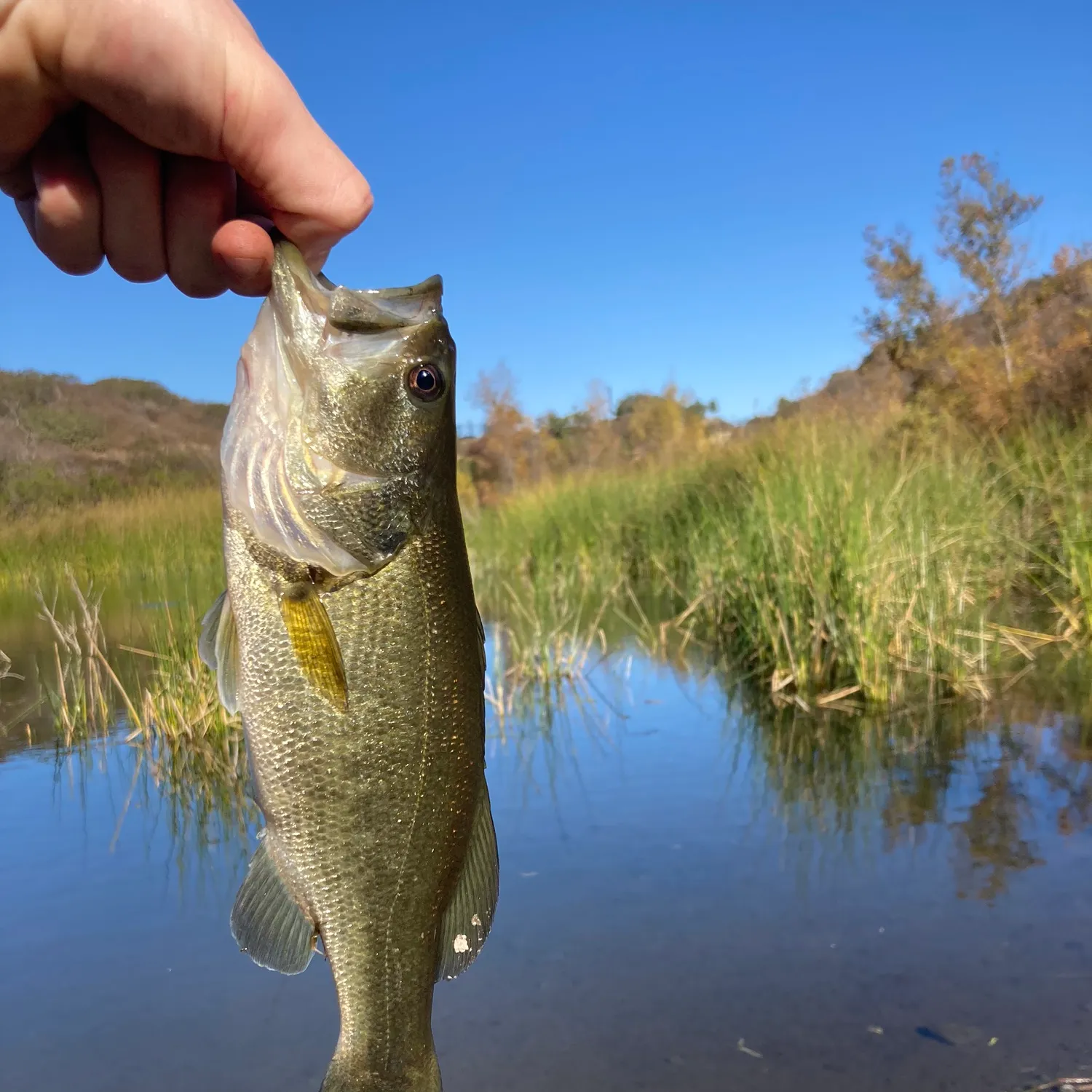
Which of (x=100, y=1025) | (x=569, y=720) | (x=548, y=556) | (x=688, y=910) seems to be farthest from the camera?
(x=548, y=556)

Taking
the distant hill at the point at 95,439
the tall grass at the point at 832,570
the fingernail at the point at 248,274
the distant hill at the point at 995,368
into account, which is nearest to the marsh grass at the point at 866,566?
the tall grass at the point at 832,570

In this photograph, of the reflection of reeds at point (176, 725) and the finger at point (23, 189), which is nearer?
the finger at point (23, 189)

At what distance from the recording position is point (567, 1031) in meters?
3.41

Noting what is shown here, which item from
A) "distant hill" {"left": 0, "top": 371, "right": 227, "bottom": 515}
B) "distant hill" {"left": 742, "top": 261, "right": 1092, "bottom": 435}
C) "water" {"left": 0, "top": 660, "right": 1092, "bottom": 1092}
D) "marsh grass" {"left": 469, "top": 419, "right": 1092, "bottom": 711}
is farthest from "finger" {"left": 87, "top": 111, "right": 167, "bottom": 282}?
"distant hill" {"left": 742, "top": 261, "right": 1092, "bottom": 435}

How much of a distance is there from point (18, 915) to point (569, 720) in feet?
11.8

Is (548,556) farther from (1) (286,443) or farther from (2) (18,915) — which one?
(1) (286,443)

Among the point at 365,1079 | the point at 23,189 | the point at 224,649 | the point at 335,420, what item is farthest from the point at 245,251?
the point at 365,1079

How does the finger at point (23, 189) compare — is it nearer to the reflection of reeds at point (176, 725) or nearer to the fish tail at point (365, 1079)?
the fish tail at point (365, 1079)

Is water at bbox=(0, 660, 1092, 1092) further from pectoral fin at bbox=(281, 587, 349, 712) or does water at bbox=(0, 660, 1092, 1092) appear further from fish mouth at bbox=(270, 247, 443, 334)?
fish mouth at bbox=(270, 247, 443, 334)

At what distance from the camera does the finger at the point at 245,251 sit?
1.72 m

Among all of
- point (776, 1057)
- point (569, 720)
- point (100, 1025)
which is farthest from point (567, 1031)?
point (569, 720)

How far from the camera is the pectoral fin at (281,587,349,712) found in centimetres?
162

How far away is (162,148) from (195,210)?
0.49 feet

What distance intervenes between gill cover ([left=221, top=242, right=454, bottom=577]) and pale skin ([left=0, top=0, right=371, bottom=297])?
5.1 inches
